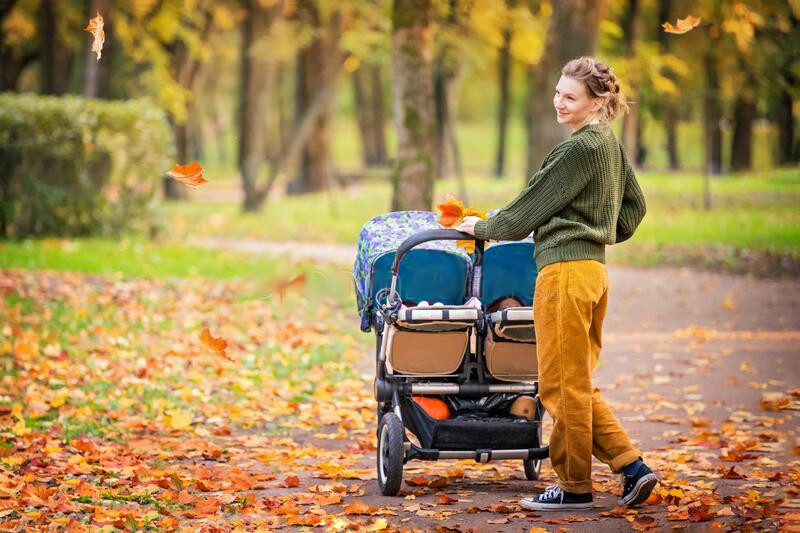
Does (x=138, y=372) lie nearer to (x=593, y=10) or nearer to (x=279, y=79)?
(x=593, y=10)

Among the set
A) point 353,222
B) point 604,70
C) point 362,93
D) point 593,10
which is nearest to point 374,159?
point 362,93

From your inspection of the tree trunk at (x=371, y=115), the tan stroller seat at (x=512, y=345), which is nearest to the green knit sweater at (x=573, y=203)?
the tan stroller seat at (x=512, y=345)

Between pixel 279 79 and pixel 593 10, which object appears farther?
pixel 279 79

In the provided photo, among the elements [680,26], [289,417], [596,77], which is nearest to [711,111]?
[289,417]

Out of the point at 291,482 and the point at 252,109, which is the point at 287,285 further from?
the point at 252,109

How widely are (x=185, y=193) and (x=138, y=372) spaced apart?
24.3 m

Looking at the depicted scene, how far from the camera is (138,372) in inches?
339

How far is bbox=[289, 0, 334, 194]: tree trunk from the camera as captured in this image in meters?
A: 29.1

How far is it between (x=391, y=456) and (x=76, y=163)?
12744mm

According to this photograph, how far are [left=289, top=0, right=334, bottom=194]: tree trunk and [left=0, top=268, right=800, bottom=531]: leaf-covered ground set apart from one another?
54.7 feet

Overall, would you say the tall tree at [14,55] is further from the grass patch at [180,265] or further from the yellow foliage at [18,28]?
the grass patch at [180,265]

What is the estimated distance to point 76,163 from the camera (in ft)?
55.3

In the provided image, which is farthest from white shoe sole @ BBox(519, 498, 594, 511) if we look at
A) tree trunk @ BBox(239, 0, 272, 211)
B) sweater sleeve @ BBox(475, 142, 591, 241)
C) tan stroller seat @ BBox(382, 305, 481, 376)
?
tree trunk @ BBox(239, 0, 272, 211)

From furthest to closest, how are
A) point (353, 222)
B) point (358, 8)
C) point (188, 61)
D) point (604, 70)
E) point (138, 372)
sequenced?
point (188, 61) → point (358, 8) → point (353, 222) → point (138, 372) → point (604, 70)
